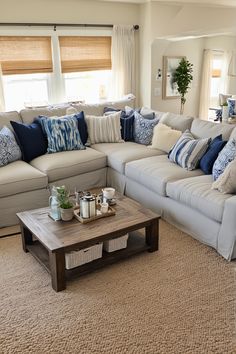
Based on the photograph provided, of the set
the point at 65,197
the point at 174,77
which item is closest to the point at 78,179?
the point at 65,197

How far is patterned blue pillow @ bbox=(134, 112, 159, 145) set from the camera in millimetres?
4266

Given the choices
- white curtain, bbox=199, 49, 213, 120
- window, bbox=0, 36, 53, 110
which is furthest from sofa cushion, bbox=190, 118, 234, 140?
white curtain, bbox=199, 49, 213, 120

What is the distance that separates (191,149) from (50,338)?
2.21 m

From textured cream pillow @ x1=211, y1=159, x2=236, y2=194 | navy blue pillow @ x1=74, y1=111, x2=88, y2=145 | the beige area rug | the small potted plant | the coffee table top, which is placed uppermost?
navy blue pillow @ x1=74, y1=111, x2=88, y2=145

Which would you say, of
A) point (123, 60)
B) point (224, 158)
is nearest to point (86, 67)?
point (123, 60)

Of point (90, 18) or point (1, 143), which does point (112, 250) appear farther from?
point (90, 18)

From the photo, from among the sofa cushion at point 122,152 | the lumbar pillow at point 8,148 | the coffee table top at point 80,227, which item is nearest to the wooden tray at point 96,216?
the coffee table top at point 80,227

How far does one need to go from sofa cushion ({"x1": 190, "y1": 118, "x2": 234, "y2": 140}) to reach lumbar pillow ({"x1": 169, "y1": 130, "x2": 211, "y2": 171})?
200mm

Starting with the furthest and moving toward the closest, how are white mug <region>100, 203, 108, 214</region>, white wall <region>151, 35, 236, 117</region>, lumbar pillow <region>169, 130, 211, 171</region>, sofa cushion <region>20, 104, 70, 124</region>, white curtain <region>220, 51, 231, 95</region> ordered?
white curtain <region>220, 51, 231, 95</region>
white wall <region>151, 35, 236, 117</region>
sofa cushion <region>20, 104, 70, 124</region>
lumbar pillow <region>169, 130, 211, 171</region>
white mug <region>100, 203, 108, 214</region>

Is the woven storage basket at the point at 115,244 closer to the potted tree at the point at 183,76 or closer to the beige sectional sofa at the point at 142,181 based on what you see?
the beige sectional sofa at the point at 142,181

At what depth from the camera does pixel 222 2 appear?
18.6ft

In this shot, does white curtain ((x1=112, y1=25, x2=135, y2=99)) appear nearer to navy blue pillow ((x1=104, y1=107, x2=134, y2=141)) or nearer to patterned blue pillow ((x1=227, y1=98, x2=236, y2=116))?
navy blue pillow ((x1=104, y1=107, x2=134, y2=141))

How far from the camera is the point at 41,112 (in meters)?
4.25

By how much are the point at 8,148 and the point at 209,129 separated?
2.16m
